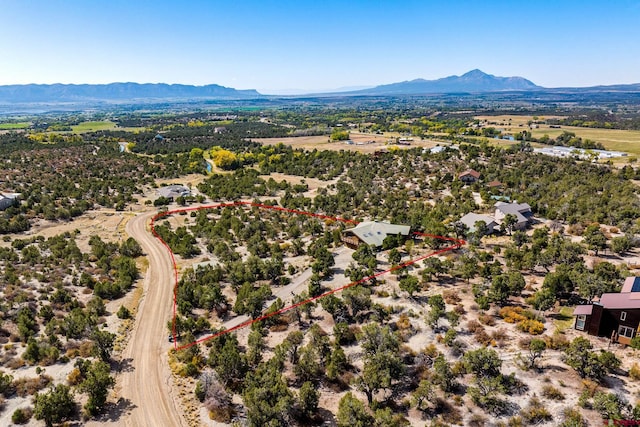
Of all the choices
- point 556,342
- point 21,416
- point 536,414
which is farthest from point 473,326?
point 21,416

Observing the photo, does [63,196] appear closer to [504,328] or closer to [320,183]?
[320,183]

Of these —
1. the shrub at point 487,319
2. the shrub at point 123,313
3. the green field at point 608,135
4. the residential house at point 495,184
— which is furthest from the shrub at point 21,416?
the green field at point 608,135

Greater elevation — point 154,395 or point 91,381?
point 91,381

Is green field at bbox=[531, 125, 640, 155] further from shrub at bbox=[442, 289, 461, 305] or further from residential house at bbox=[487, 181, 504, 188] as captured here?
shrub at bbox=[442, 289, 461, 305]

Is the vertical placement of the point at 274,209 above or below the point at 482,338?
above

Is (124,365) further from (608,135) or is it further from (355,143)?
(608,135)

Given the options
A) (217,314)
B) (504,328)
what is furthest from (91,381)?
(504,328)
